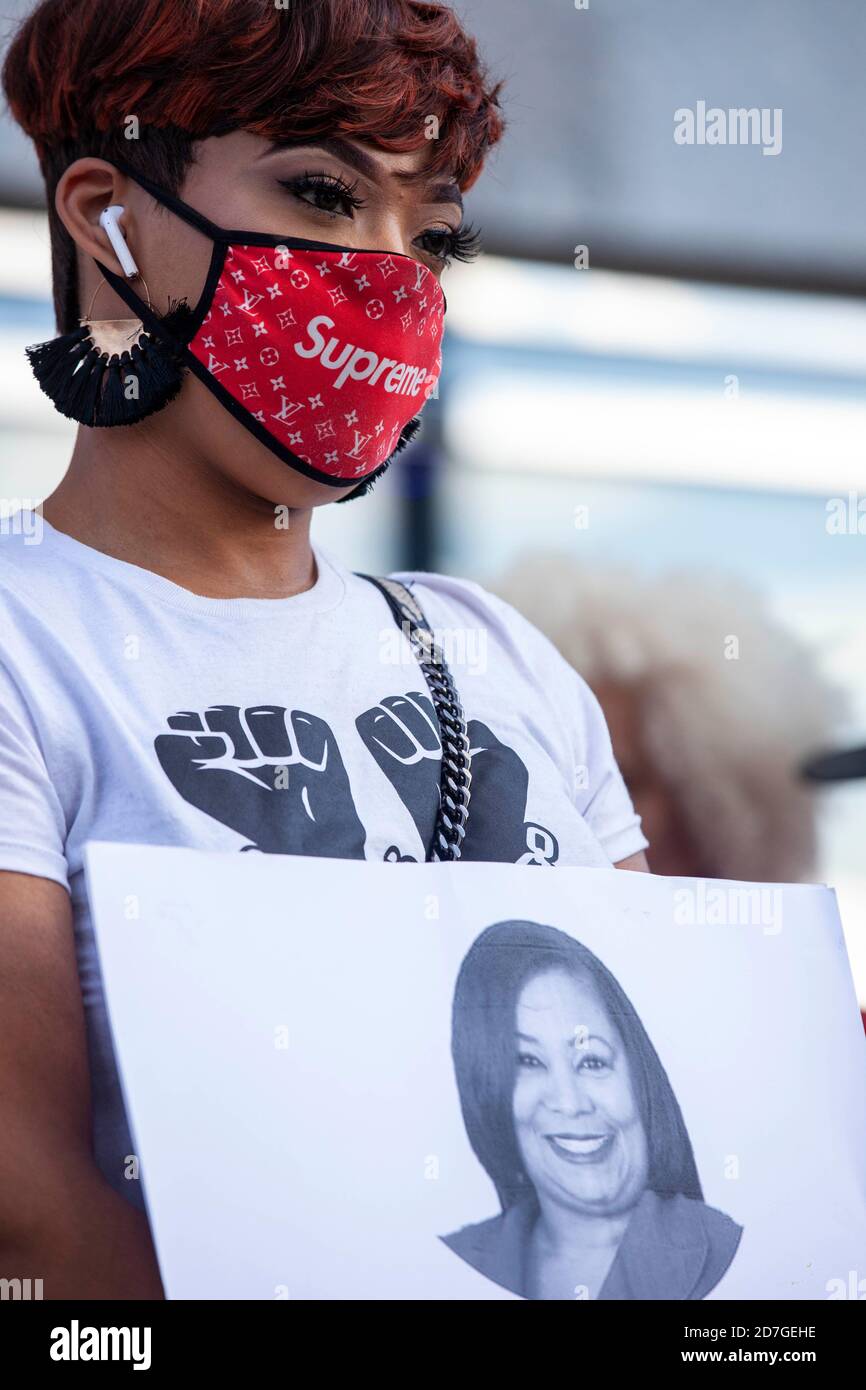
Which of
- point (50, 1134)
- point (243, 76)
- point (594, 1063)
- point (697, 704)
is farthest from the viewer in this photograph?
point (697, 704)

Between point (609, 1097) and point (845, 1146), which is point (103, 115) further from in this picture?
point (845, 1146)

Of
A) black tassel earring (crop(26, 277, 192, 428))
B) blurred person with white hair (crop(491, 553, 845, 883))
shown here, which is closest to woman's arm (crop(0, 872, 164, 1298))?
black tassel earring (crop(26, 277, 192, 428))

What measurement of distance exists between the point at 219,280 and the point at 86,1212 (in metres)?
0.68

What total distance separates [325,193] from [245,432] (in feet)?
0.64

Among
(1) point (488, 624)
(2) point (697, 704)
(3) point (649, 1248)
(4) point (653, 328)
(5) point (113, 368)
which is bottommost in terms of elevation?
(3) point (649, 1248)

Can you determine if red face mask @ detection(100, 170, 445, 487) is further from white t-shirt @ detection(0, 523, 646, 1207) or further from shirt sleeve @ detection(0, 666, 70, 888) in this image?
shirt sleeve @ detection(0, 666, 70, 888)

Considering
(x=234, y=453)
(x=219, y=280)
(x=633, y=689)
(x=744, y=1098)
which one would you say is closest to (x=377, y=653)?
(x=234, y=453)

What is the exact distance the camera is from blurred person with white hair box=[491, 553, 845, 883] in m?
2.47

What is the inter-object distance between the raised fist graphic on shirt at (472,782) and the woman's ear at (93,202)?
419 mm

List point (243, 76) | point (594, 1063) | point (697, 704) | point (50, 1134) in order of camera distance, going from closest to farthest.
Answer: point (50, 1134) → point (594, 1063) → point (243, 76) → point (697, 704)

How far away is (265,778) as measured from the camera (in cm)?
103

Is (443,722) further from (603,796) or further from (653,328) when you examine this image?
(653,328)

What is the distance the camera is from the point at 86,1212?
2.84 feet

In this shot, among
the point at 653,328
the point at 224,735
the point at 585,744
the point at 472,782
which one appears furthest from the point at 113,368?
the point at 653,328
